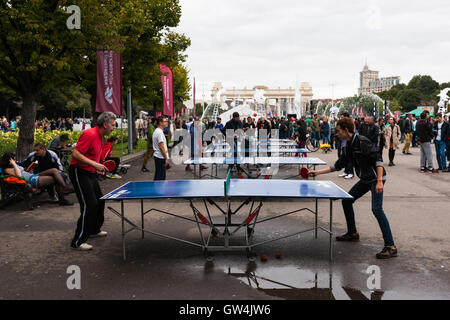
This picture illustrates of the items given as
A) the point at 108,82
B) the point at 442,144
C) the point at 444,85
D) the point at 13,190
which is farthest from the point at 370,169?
the point at 444,85

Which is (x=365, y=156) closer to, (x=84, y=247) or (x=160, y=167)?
(x=84, y=247)

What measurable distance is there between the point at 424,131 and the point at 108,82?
1102cm

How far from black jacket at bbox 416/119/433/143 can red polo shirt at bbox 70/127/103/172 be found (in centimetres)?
1210

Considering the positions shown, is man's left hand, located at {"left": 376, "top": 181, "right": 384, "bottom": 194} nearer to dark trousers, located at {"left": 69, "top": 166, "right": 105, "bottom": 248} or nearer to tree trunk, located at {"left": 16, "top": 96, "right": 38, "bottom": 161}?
dark trousers, located at {"left": 69, "top": 166, "right": 105, "bottom": 248}

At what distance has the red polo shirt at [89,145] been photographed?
5934 millimetres

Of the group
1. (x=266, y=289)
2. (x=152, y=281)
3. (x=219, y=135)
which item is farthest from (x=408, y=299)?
(x=219, y=135)

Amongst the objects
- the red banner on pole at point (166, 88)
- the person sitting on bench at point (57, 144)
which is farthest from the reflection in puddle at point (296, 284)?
the red banner on pole at point (166, 88)

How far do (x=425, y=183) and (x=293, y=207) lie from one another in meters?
5.33

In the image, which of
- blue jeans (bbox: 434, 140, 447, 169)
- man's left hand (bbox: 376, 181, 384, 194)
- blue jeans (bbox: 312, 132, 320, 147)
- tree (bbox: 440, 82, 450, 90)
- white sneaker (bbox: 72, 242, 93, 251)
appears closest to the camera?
man's left hand (bbox: 376, 181, 384, 194)

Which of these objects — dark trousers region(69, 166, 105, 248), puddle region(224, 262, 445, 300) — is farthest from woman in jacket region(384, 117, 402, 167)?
dark trousers region(69, 166, 105, 248)

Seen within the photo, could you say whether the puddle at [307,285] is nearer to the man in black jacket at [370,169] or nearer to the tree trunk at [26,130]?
the man in black jacket at [370,169]

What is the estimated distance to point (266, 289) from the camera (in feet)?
15.4

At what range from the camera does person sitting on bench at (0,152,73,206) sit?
8930mm
